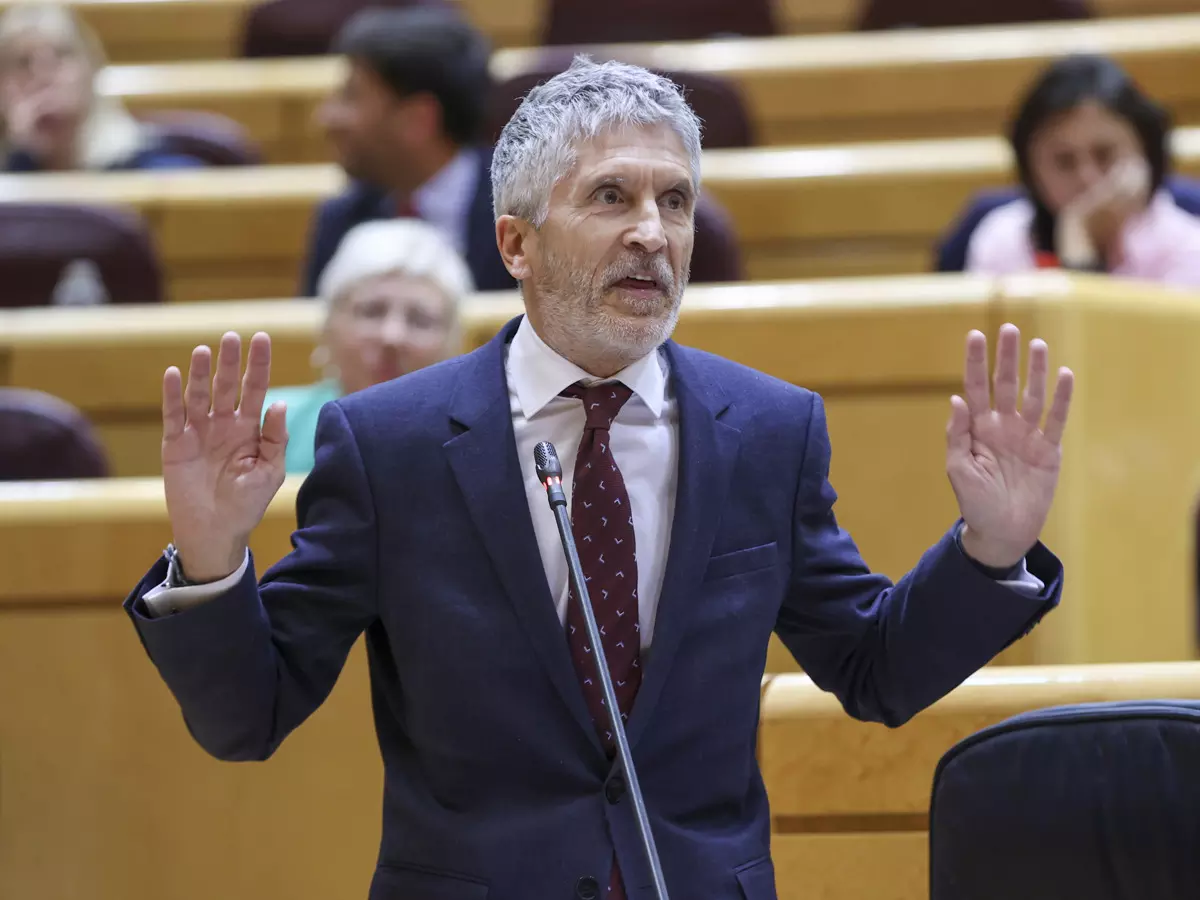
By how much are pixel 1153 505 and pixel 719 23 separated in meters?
1.17

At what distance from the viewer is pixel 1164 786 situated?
552 millimetres

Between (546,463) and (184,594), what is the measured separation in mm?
125

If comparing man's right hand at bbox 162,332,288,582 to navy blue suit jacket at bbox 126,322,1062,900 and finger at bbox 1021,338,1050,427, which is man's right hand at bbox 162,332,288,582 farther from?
finger at bbox 1021,338,1050,427

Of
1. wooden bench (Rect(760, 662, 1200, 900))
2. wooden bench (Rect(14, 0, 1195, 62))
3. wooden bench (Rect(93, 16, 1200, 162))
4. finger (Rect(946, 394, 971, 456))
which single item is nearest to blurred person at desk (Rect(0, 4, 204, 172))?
wooden bench (Rect(93, 16, 1200, 162))

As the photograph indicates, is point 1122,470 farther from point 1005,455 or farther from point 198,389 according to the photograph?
point 198,389

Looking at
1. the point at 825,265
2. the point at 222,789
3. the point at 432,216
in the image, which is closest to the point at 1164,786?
the point at 222,789

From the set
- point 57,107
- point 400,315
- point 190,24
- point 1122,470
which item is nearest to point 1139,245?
point 1122,470

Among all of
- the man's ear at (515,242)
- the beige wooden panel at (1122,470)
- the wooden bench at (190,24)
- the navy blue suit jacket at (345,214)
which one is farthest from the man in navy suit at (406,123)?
the man's ear at (515,242)

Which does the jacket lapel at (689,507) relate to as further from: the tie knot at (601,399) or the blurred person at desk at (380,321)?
the blurred person at desk at (380,321)

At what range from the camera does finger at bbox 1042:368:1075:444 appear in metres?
0.59

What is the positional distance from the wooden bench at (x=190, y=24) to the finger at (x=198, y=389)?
173 cm

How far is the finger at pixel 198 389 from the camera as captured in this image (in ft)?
1.85

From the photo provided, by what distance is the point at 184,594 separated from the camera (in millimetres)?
559

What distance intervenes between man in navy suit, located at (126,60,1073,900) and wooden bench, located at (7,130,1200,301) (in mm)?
986
